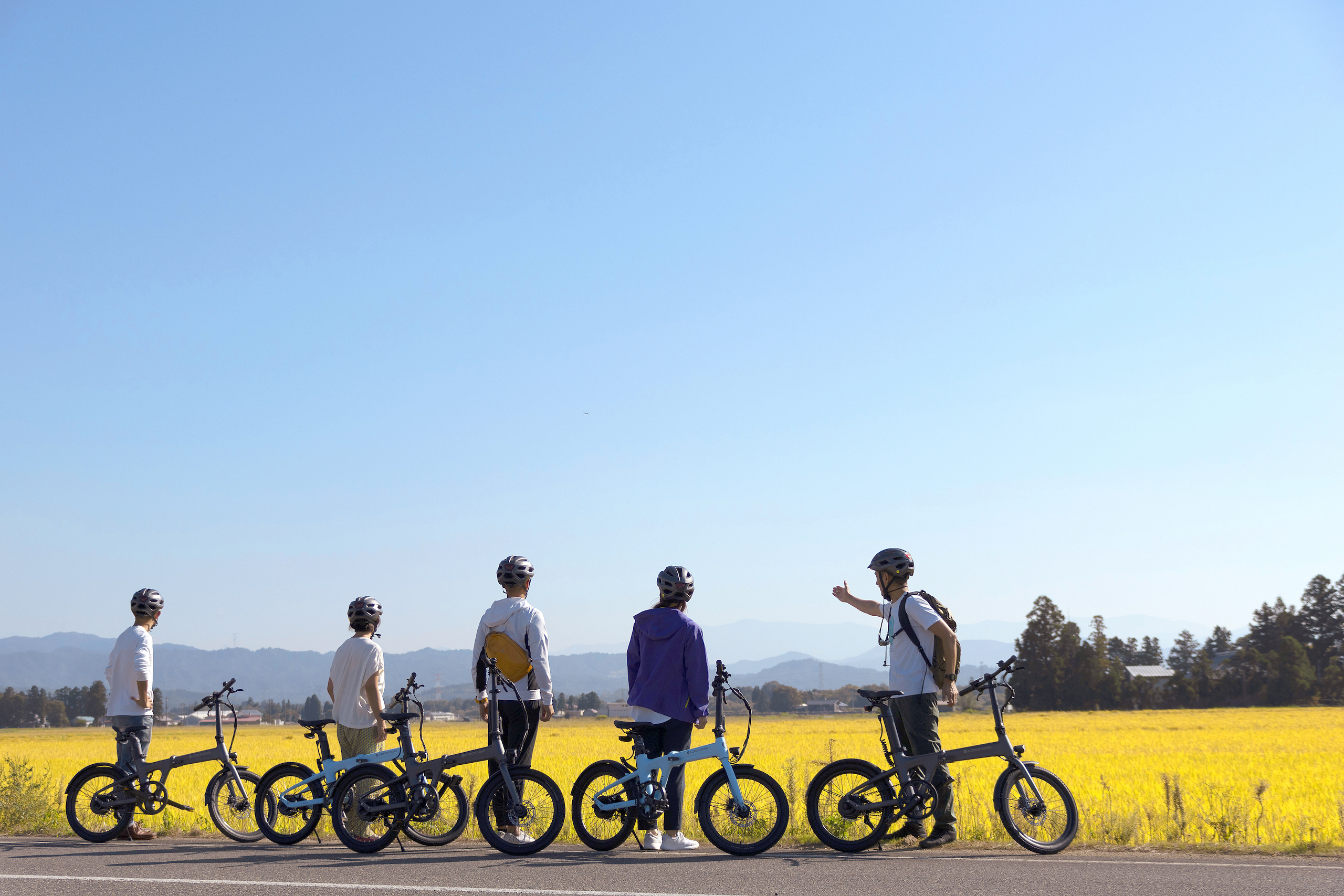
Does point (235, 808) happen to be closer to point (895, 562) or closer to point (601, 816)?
point (601, 816)

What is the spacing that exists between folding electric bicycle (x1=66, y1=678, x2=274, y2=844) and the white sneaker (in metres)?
4.01

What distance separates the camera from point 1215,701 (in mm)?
91125

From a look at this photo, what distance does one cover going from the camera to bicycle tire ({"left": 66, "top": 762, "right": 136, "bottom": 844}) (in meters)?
9.88

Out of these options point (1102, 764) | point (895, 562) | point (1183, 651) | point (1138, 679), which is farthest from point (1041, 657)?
point (895, 562)

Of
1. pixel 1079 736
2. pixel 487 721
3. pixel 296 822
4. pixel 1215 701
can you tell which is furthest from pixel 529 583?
pixel 1215 701

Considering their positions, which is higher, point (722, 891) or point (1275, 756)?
point (722, 891)

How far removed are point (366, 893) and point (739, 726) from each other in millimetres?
51541

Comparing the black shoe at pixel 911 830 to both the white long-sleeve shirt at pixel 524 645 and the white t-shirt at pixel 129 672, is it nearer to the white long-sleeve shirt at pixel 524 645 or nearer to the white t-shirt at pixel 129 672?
the white long-sleeve shirt at pixel 524 645

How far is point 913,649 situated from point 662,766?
243cm

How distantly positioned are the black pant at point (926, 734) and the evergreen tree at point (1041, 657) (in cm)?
8712

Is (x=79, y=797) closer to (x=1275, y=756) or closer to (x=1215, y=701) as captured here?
(x=1275, y=756)

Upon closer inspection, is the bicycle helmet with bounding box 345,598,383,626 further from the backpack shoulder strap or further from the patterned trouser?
the backpack shoulder strap

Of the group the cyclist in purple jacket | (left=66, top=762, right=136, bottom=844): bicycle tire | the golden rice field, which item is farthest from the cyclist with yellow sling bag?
(left=66, top=762, right=136, bottom=844): bicycle tire

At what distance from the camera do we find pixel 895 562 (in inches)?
368
